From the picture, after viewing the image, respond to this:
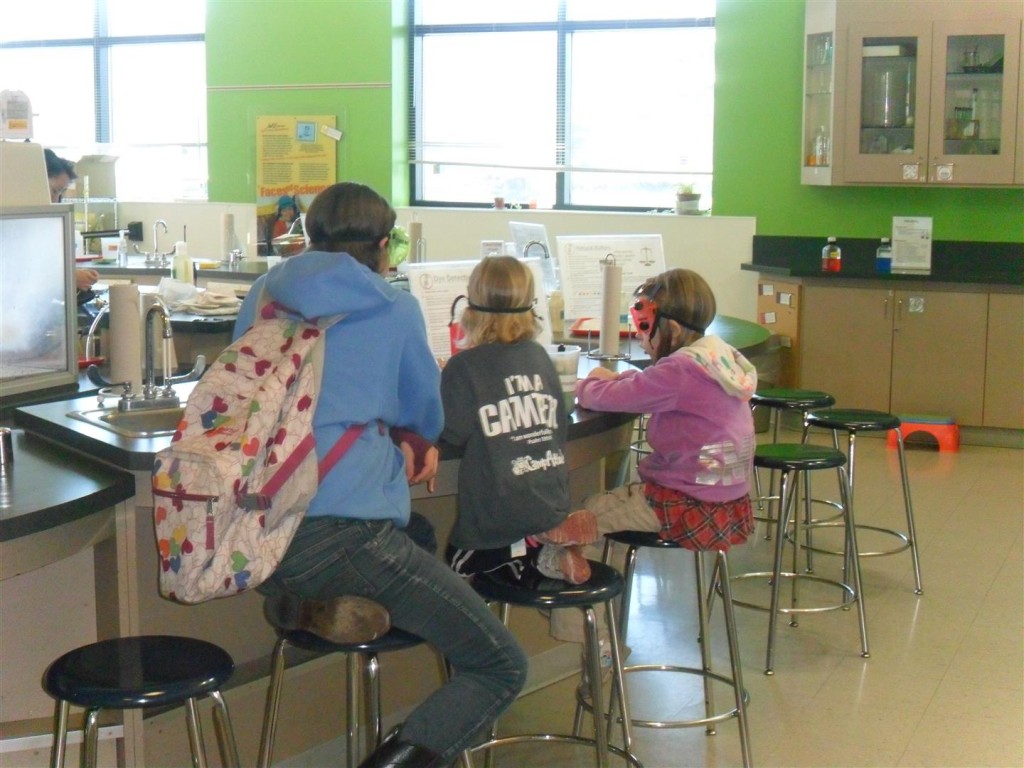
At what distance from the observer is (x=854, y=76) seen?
631cm

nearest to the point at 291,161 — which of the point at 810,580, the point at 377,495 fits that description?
the point at 810,580

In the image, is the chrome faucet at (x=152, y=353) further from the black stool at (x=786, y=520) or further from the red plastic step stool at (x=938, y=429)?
the red plastic step stool at (x=938, y=429)

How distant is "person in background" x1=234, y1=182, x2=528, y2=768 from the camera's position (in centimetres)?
197

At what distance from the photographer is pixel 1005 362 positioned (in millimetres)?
6121

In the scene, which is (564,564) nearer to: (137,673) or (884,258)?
(137,673)

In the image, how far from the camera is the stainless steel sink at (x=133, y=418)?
2.40 metres

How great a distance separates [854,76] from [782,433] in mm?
1944

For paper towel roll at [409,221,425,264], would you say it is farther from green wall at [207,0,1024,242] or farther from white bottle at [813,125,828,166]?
white bottle at [813,125,828,166]

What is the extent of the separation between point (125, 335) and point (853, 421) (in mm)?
2335

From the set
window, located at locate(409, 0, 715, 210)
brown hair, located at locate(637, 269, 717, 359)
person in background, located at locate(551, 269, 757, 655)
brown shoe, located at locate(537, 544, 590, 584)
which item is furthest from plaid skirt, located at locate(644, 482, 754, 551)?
window, located at locate(409, 0, 715, 210)

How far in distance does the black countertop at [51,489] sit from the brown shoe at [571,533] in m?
0.78

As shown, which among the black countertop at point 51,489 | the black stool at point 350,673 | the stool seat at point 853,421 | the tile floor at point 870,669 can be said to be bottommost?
the tile floor at point 870,669

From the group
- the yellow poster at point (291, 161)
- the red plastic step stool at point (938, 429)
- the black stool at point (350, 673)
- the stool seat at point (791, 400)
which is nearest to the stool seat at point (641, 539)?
the black stool at point (350, 673)

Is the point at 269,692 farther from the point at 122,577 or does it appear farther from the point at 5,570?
the point at 5,570
